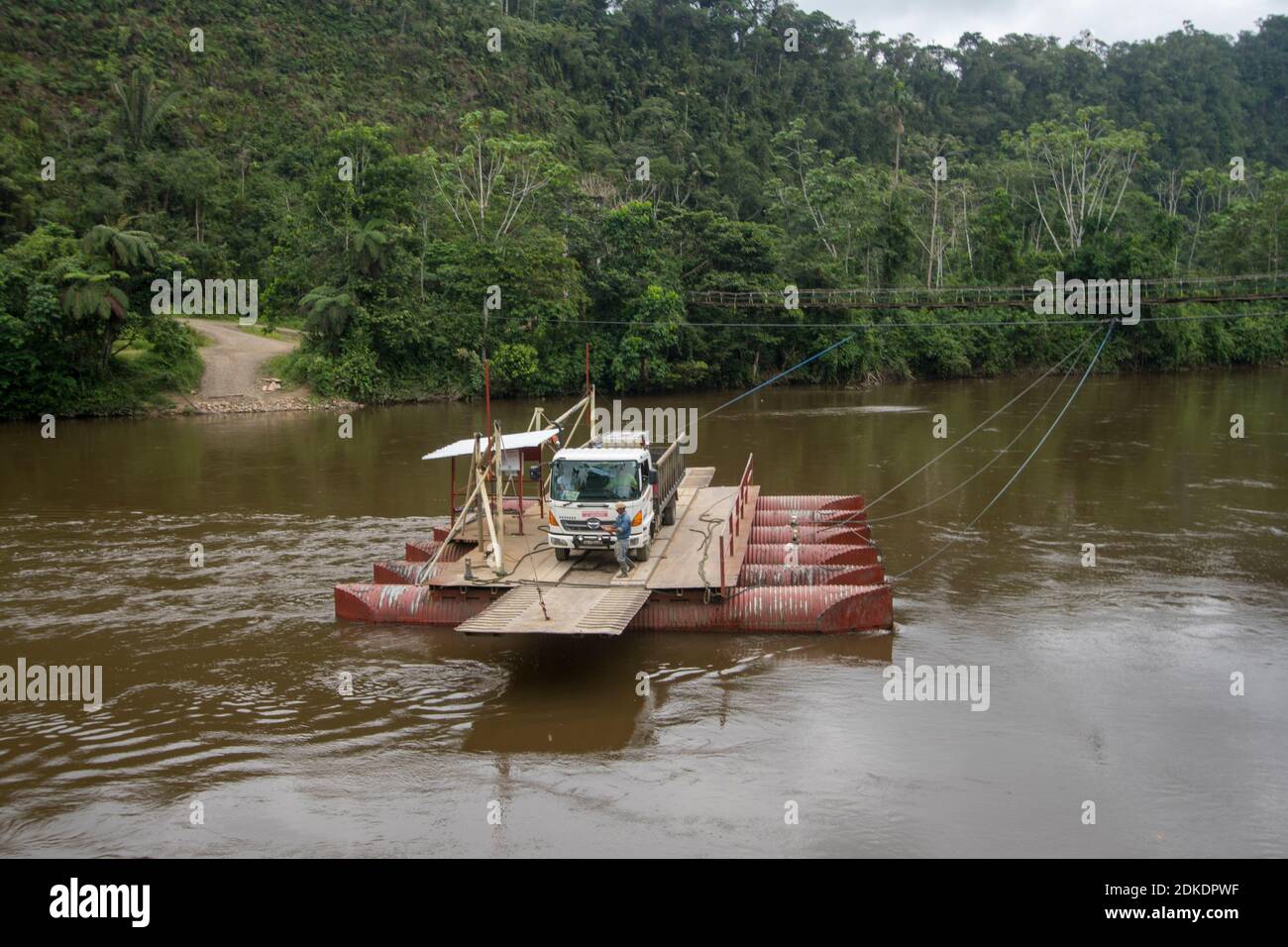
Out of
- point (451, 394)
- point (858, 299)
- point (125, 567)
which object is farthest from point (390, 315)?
point (125, 567)

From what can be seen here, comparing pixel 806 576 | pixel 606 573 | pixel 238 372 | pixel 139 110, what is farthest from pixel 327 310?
pixel 806 576

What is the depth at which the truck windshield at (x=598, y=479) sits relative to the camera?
18.0 m

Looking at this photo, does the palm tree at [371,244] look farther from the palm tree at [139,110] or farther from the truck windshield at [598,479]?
the truck windshield at [598,479]

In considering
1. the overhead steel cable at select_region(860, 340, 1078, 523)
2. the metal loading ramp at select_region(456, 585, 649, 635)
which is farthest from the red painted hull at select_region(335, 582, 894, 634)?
the overhead steel cable at select_region(860, 340, 1078, 523)

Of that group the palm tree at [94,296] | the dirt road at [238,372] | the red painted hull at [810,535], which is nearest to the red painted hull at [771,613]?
the red painted hull at [810,535]

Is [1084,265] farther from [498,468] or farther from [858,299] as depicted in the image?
[498,468]

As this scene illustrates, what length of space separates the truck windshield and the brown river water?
2.39 metres

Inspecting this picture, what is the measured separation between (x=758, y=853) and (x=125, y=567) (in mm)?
16655

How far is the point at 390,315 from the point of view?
54031 mm

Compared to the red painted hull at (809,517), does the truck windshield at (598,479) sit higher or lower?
higher

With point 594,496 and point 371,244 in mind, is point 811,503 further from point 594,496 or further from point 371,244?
point 371,244

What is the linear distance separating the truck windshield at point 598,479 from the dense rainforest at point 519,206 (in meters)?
33.5

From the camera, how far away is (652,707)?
15.1 m

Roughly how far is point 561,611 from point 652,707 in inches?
A: 74.4
